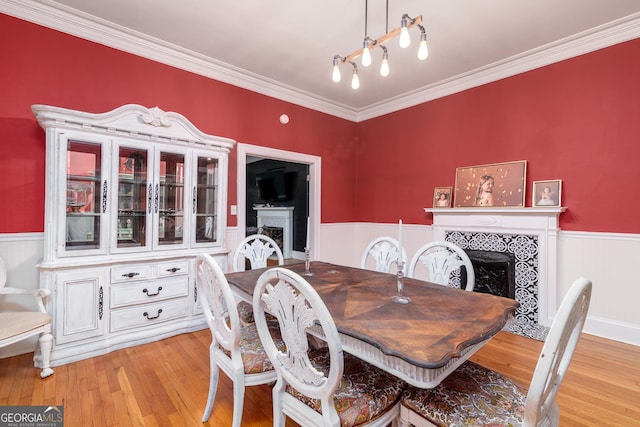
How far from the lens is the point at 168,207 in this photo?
2.90 m

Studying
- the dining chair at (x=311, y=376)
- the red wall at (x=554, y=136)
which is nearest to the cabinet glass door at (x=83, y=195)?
the dining chair at (x=311, y=376)

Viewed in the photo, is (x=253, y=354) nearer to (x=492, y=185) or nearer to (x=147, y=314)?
(x=147, y=314)

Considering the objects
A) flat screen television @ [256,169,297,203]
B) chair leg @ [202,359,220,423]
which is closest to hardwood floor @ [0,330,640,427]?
chair leg @ [202,359,220,423]

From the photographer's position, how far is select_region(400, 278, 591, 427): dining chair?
3.03ft

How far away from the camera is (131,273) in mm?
2590

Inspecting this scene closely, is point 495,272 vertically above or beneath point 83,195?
beneath

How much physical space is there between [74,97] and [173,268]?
67.3 inches

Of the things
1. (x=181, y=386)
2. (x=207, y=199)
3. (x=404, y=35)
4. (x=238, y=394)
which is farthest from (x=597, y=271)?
(x=207, y=199)

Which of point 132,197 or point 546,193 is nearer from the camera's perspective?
point 132,197

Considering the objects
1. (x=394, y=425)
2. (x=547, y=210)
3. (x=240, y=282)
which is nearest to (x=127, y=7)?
(x=240, y=282)

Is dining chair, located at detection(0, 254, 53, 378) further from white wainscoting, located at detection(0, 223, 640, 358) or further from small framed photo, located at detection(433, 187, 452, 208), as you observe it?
small framed photo, located at detection(433, 187, 452, 208)

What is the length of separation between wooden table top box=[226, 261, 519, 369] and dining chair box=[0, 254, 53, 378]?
138 cm

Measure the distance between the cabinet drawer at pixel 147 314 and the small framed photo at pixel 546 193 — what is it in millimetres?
3655

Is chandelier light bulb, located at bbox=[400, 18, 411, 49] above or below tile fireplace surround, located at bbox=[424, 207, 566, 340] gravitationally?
above
